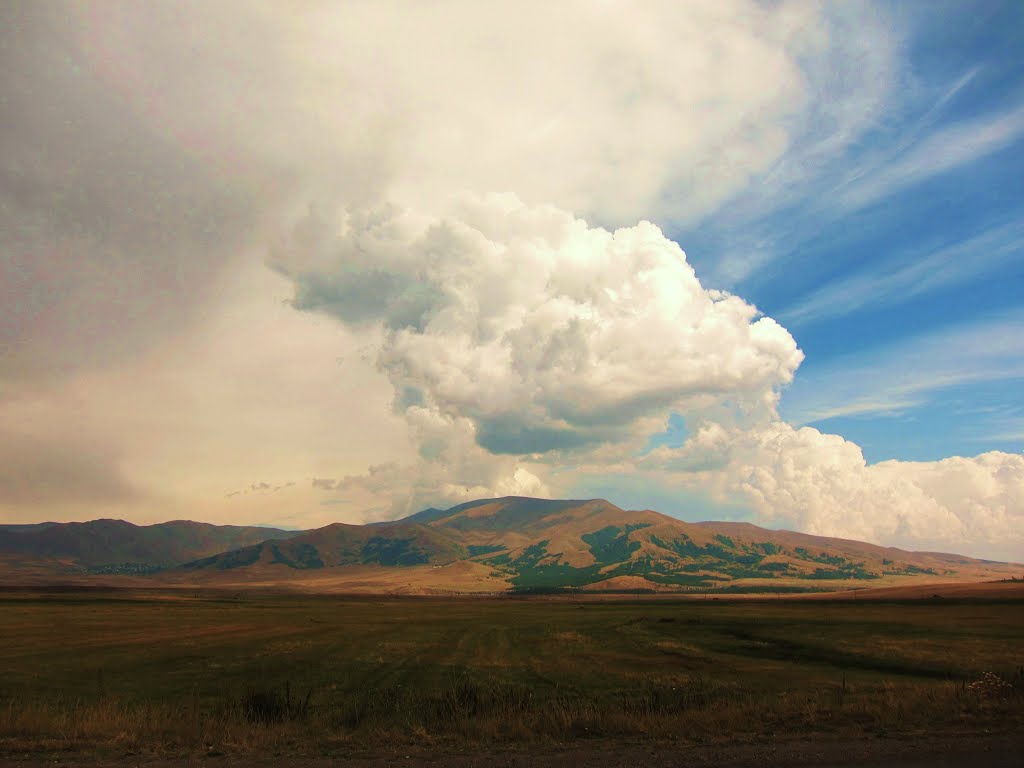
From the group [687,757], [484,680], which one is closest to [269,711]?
[687,757]

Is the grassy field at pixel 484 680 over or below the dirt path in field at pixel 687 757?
below

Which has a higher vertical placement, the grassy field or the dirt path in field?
the dirt path in field

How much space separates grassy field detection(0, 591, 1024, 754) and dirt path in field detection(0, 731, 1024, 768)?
4.53ft

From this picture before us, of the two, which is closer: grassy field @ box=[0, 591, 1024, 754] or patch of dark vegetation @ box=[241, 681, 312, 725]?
grassy field @ box=[0, 591, 1024, 754]

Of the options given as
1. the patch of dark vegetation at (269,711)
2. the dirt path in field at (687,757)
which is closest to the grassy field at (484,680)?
the patch of dark vegetation at (269,711)

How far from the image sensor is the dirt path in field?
738 inches

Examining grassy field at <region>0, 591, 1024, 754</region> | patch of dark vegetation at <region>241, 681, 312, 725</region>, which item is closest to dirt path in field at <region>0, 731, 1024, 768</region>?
grassy field at <region>0, 591, 1024, 754</region>

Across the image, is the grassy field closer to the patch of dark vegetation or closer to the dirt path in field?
the patch of dark vegetation

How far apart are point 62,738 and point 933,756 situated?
28.5 meters

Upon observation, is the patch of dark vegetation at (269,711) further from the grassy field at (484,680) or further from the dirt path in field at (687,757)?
the dirt path in field at (687,757)

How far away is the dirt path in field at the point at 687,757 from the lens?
61.5ft

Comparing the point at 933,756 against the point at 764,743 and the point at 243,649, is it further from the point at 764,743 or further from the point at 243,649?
the point at 243,649

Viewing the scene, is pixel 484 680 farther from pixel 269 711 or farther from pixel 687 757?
pixel 687 757

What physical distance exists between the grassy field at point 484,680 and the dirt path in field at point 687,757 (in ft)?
4.53
